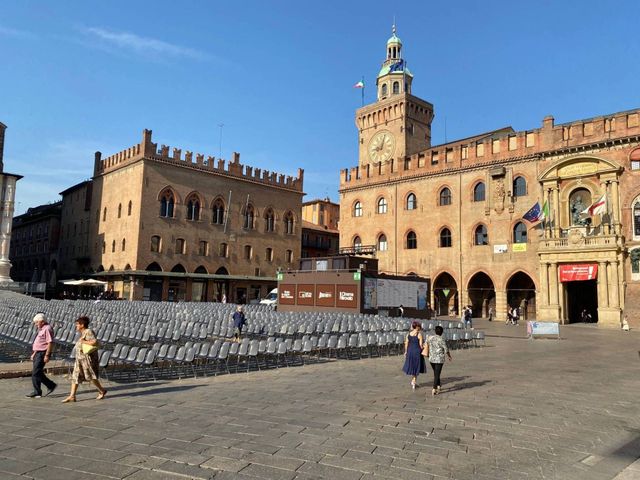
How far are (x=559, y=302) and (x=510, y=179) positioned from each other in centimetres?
996

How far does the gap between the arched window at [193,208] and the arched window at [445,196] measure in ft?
72.5

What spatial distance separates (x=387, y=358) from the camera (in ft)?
49.2

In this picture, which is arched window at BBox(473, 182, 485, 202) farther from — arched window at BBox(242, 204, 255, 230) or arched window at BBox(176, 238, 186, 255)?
arched window at BBox(176, 238, 186, 255)

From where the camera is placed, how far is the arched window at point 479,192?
3872cm

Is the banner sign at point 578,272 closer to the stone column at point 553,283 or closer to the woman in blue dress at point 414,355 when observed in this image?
the stone column at point 553,283

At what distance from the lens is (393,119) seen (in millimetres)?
53969

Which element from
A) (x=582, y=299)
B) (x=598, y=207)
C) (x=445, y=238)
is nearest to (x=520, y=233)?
(x=445, y=238)

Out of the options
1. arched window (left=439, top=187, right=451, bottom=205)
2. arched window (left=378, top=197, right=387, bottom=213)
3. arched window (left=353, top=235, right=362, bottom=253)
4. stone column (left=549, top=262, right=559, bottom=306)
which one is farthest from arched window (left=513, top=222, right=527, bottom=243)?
arched window (left=353, top=235, right=362, bottom=253)

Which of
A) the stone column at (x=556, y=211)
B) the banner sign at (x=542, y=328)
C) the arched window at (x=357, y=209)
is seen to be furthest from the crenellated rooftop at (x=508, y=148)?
the banner sign at (x=542, y=328)

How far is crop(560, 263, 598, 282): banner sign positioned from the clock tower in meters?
21.8

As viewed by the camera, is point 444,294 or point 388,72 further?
point 388,72

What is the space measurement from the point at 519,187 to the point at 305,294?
62.1 ft

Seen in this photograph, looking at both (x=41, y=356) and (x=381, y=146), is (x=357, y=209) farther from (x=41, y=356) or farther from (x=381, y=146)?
(x=41, y=356)

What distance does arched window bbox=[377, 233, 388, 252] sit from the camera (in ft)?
146
